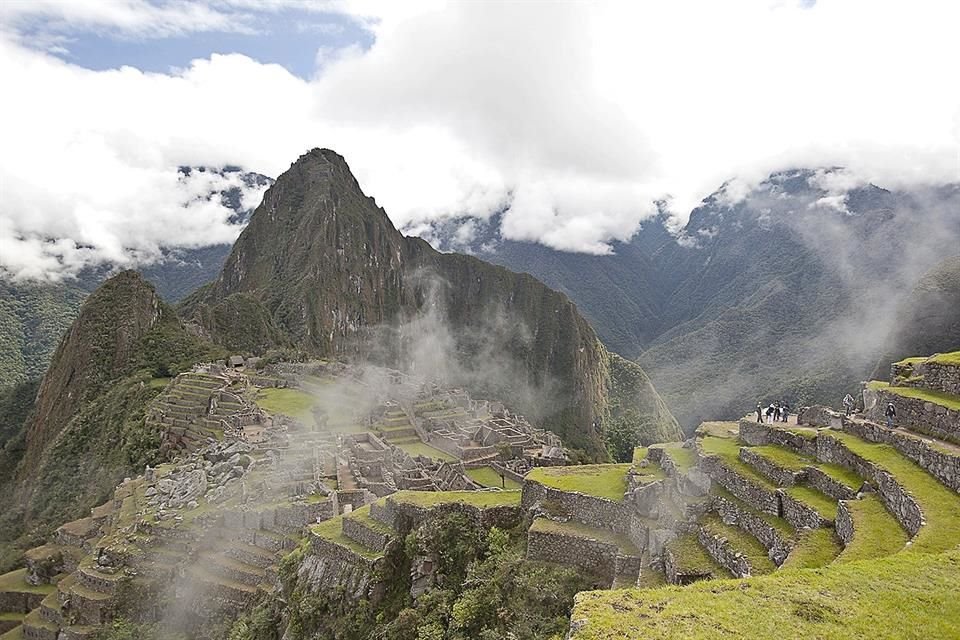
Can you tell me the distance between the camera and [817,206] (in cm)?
18725

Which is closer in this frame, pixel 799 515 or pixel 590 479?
pixel 799 515

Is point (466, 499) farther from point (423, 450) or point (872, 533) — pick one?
point (423, 450)

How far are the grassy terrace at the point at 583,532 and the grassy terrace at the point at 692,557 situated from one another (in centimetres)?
128

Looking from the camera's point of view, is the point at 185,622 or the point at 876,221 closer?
the point at 185,622

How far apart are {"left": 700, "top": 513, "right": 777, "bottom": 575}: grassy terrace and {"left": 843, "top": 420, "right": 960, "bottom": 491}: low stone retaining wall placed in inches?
157

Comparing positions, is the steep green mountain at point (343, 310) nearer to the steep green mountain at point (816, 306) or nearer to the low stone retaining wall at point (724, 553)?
the steep green mountain at point (816, 306)

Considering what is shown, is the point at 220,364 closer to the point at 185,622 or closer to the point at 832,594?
the point at 185,622

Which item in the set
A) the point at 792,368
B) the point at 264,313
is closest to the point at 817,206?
the point at 792,368

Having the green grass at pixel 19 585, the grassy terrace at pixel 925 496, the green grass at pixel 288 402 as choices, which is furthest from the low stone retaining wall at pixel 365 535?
the green grass at pixel 288 402

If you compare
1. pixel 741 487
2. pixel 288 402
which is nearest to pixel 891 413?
pixel 741 487

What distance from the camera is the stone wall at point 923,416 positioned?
15.2m

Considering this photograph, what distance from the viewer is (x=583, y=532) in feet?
58.2

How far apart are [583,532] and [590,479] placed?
2.91 meters

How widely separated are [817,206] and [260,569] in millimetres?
197961
